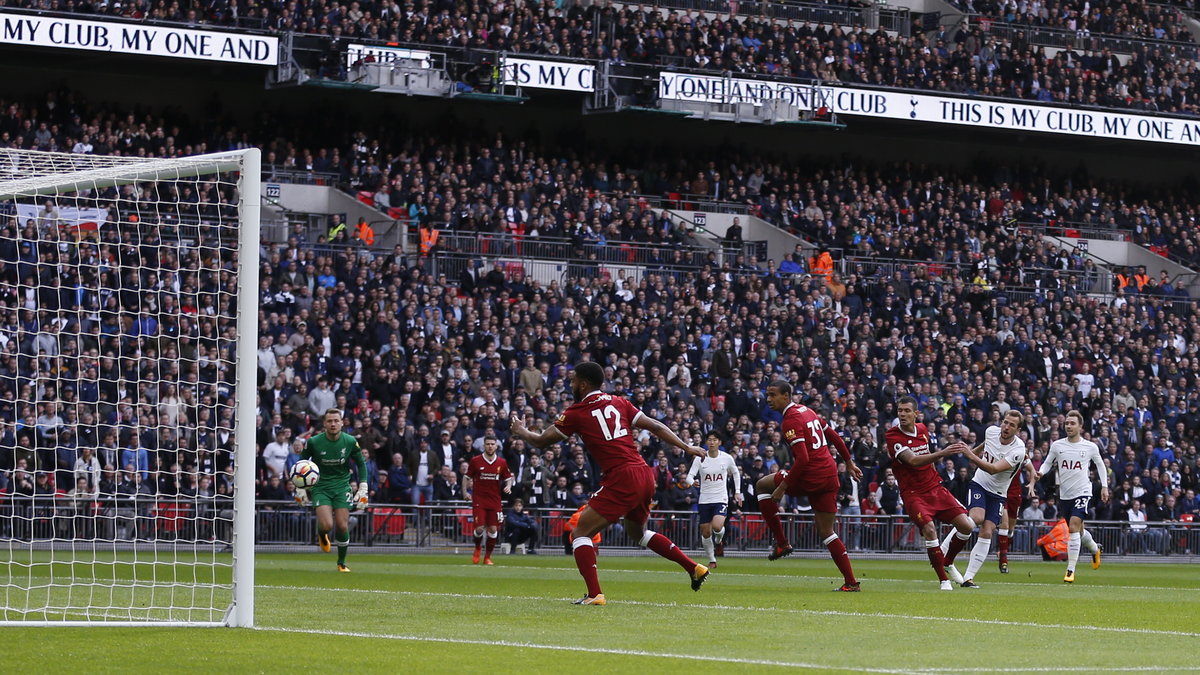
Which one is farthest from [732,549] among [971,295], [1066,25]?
[1066,25]

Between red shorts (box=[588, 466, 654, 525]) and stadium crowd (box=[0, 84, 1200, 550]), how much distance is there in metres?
8.23

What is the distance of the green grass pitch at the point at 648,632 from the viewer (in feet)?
34.1

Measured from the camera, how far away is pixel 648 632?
40.8 ft

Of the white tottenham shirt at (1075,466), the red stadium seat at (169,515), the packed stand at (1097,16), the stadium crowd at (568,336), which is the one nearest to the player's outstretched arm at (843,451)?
the white tottenham shirt at (1075,466)

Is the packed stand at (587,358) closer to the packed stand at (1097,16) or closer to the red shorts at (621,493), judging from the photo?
the red shorts at (621,493)

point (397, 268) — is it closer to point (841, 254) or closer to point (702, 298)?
point (702, 298)

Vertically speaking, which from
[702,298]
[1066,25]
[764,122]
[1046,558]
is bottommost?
[1046,558]

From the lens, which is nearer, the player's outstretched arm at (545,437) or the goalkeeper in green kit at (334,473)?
the player's outstretched arm at (545,437)

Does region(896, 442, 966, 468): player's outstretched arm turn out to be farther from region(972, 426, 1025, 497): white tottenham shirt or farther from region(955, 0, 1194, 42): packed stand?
region(955, 0, 1194, 42): packed stand

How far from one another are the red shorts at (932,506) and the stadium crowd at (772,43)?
23.0m

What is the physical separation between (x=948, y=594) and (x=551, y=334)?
17.2 meters

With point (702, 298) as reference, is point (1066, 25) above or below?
above

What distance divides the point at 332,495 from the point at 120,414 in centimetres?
292

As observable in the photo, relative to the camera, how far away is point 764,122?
43.2 m
